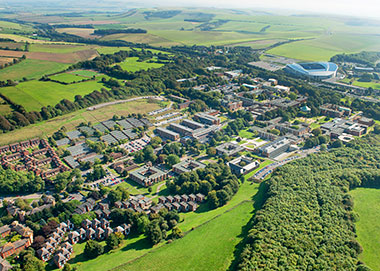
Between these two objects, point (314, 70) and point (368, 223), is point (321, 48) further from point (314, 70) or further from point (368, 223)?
point (368, 223)

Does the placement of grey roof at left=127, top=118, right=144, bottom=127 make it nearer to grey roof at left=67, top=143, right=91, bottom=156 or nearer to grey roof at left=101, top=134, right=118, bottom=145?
grey roof at left=101, top=134, right=118, bottom=145

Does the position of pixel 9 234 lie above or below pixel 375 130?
below

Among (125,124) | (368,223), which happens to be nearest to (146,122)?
(125,124)

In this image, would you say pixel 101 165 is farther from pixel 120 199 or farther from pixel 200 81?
pixel 200 81

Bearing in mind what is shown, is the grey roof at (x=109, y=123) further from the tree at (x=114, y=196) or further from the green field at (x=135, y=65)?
the green field at (x=135, y=65)

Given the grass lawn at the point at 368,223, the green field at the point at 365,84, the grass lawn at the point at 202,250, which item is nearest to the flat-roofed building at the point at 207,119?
the grass lawn at the point at 368,223

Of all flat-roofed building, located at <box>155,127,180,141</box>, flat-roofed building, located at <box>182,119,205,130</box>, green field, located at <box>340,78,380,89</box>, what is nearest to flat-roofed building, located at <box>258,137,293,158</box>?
flat-roofed building, located at <box>182,119,205,130</box>

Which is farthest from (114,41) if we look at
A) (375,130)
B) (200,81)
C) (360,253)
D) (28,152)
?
(360,253)
